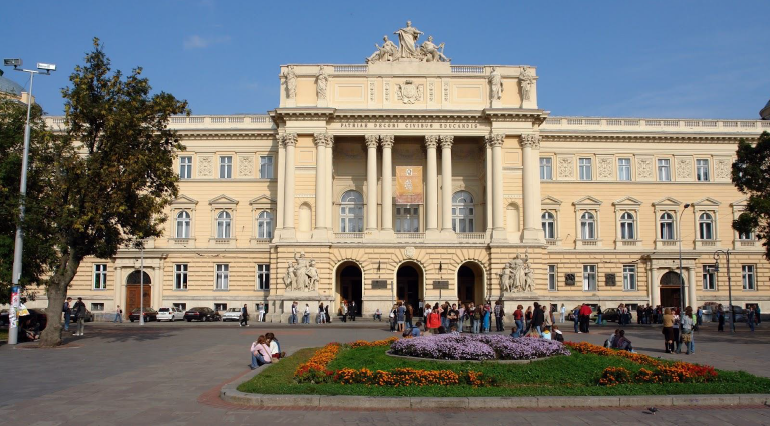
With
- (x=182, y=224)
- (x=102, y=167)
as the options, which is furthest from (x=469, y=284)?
(x=102, y=167)

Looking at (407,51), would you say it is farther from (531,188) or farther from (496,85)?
(531,188)

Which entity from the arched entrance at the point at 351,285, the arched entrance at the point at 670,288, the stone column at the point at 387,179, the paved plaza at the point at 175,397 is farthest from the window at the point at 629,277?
the paved plaza at the point at 175,397

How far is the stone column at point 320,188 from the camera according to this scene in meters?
53.7

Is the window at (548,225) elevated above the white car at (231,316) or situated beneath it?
elevated above

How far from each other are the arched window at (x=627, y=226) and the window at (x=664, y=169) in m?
4.51

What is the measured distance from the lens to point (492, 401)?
45.5 ft

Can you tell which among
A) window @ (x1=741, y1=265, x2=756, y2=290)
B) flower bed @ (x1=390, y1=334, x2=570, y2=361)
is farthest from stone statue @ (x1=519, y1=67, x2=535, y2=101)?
flower bed @ (x1=390, y1=334, x2=570, y2=361)

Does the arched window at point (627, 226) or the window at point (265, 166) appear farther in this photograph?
the arched window at point (627, 226)

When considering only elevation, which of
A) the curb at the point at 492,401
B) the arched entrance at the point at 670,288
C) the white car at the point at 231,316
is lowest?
the white car at the point at 231,316

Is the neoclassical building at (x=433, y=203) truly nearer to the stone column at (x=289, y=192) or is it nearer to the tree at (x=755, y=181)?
the stone column at (x=289, y=192)

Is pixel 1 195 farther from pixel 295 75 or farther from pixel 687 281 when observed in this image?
pixel 687 281

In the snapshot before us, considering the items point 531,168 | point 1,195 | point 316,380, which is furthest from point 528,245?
point 316,380

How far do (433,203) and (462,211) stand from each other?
17.4 feet

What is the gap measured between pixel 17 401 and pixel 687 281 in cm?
5679
